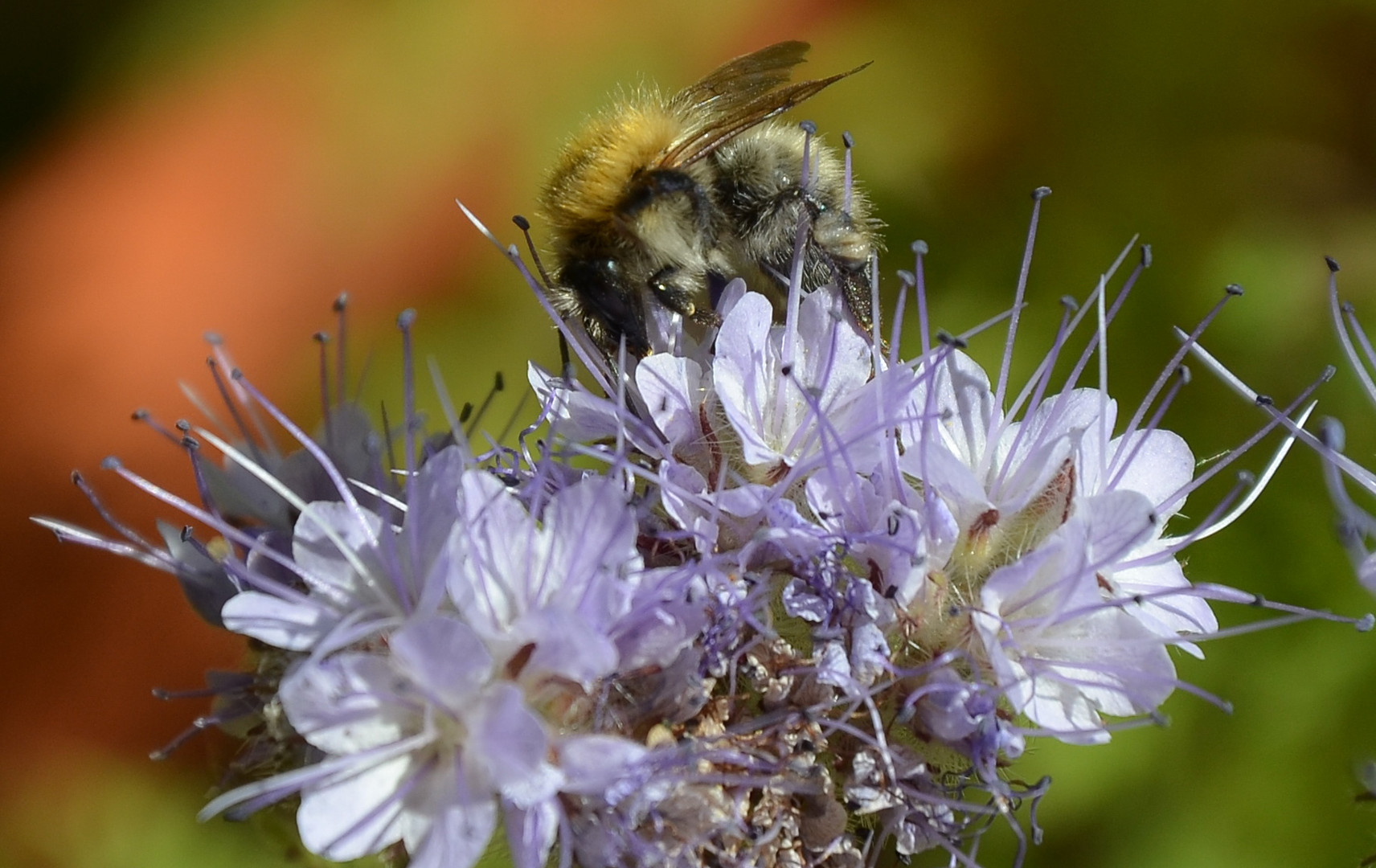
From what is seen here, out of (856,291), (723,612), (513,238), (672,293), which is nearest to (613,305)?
(672,293)

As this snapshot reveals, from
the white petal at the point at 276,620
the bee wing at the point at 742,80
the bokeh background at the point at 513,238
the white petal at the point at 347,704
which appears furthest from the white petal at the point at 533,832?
the bokeh background at the point at 513,238

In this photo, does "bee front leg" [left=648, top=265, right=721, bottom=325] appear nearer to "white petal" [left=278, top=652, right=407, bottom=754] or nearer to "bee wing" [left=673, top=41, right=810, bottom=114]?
"bee wing" [left=673, top=41, right=810, bottom=114]

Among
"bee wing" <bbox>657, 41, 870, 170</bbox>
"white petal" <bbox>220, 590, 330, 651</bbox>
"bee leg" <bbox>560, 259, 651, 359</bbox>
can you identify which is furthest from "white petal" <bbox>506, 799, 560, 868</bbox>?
"bee wing" <bbox>657, 41, 870, 170</bbox>

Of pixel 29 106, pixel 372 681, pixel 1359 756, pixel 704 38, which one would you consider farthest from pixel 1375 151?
pixel 29 106

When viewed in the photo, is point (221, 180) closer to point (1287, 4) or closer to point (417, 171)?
point (417, 171)

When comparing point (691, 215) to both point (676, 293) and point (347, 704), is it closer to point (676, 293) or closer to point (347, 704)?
point (676, 293)

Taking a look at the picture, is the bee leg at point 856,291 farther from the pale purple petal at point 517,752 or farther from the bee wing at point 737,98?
the pale purple petal at point 517,752
